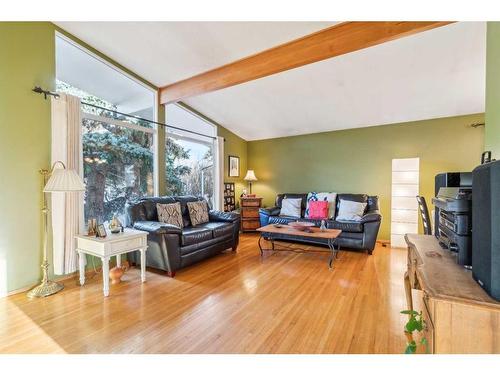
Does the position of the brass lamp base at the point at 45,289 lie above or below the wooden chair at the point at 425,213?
below

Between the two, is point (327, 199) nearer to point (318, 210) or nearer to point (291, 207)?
point (318, 210)

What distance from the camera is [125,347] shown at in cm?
162

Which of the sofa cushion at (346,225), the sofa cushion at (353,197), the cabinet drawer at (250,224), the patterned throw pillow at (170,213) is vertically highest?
the sofa cushion at (353,197)

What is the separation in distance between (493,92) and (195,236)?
304 centimetres

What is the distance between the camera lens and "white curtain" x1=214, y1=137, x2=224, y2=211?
16.4 feet

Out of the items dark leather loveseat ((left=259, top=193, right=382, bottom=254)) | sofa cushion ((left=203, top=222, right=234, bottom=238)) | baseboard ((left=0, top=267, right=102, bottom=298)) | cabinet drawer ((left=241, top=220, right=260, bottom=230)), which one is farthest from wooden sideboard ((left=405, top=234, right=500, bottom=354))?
cabinet drawer ((left=241, top=220, right=260, bottom=230))

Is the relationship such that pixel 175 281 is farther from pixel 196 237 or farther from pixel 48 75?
pixel 48 75

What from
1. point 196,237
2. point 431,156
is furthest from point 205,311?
point 431,156

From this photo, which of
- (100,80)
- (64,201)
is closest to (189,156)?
(100,80)

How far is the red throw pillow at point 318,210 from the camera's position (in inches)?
176

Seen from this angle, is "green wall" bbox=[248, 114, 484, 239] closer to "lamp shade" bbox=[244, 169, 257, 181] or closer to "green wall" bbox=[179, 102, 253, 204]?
"green wall" bbox=[179, 102, 253, 204]

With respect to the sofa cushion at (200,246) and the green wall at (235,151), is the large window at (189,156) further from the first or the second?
the sofa cushion at (200,246)

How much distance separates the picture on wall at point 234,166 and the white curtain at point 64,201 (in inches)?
129

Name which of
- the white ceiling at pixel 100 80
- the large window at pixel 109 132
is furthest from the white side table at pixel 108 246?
the white ceiling at pixel 100 80
